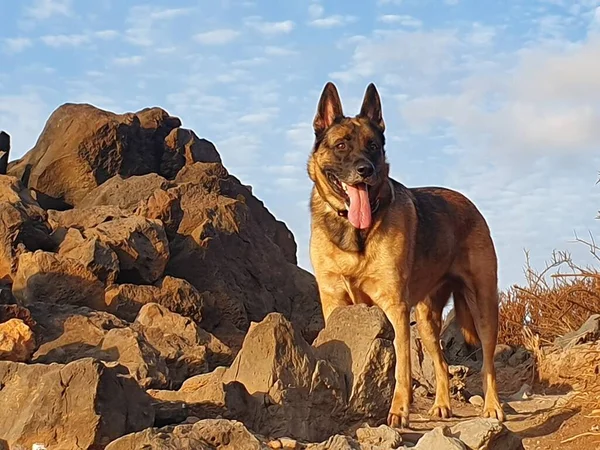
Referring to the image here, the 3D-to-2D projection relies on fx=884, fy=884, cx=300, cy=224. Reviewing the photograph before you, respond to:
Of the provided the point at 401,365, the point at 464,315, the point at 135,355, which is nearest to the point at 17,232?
the point at 135,355

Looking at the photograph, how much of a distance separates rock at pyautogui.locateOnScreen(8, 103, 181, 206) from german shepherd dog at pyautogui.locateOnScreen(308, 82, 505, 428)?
597 centimetres

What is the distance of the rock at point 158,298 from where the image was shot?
31.5ft

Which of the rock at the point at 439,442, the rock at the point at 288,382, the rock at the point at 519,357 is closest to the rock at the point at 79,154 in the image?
the rock at the point at 519,357

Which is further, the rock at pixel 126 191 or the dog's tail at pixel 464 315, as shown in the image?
the rock at pixel 126 191

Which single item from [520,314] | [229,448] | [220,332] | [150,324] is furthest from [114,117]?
[229,448]

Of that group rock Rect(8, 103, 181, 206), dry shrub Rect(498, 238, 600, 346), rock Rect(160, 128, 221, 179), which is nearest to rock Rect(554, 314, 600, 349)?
dry shrub Rect(498, 238, 600, 346)

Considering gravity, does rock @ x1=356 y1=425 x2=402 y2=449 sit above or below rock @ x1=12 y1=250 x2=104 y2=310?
below

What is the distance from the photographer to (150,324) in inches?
327

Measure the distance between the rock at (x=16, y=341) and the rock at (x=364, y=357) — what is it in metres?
2.62

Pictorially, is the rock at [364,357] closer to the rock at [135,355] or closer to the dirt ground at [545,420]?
the dirt ground at [545,420]

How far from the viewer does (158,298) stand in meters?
9.78

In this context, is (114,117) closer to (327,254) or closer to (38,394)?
(327,254)

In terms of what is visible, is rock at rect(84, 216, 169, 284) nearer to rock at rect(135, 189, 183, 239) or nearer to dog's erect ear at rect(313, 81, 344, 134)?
rock at rect(135, 189, 183, 239)

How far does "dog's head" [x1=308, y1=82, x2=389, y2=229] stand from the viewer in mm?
7007
